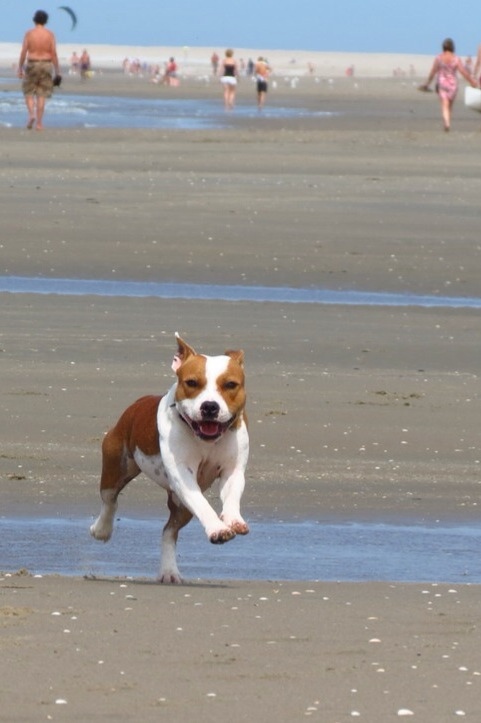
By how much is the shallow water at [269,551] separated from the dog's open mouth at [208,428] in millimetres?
774

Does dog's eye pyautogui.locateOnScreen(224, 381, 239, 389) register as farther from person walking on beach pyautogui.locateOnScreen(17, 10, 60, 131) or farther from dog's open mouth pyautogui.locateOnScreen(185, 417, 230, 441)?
person walking on beach pyautogui.locateOnScreen(17, 10, 60, 131)

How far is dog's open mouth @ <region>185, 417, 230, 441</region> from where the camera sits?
252 inches

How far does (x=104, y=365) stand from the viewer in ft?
36.8

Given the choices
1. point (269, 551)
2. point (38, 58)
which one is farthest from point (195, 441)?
point (38, 58)

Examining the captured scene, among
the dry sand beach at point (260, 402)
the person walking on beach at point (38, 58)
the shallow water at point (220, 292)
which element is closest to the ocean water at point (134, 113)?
the person walking on beach at point (38, 58)

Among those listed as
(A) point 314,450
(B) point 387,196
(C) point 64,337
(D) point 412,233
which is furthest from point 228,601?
(B) point 387,196

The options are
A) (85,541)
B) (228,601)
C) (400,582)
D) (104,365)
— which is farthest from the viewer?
(104,365)

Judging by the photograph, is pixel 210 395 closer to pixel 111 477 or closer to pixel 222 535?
pixel 222 535

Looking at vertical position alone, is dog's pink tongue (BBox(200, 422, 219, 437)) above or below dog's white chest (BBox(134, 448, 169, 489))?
above

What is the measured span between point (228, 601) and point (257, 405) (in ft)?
Result: 12.8

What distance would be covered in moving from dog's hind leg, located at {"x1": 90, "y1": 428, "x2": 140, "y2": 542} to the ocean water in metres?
25.2

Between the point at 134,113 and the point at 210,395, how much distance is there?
38169 mm

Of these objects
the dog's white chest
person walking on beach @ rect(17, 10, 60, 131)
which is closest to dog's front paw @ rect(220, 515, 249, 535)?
the dog's white chest

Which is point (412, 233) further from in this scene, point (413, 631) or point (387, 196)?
point (413, 631)
